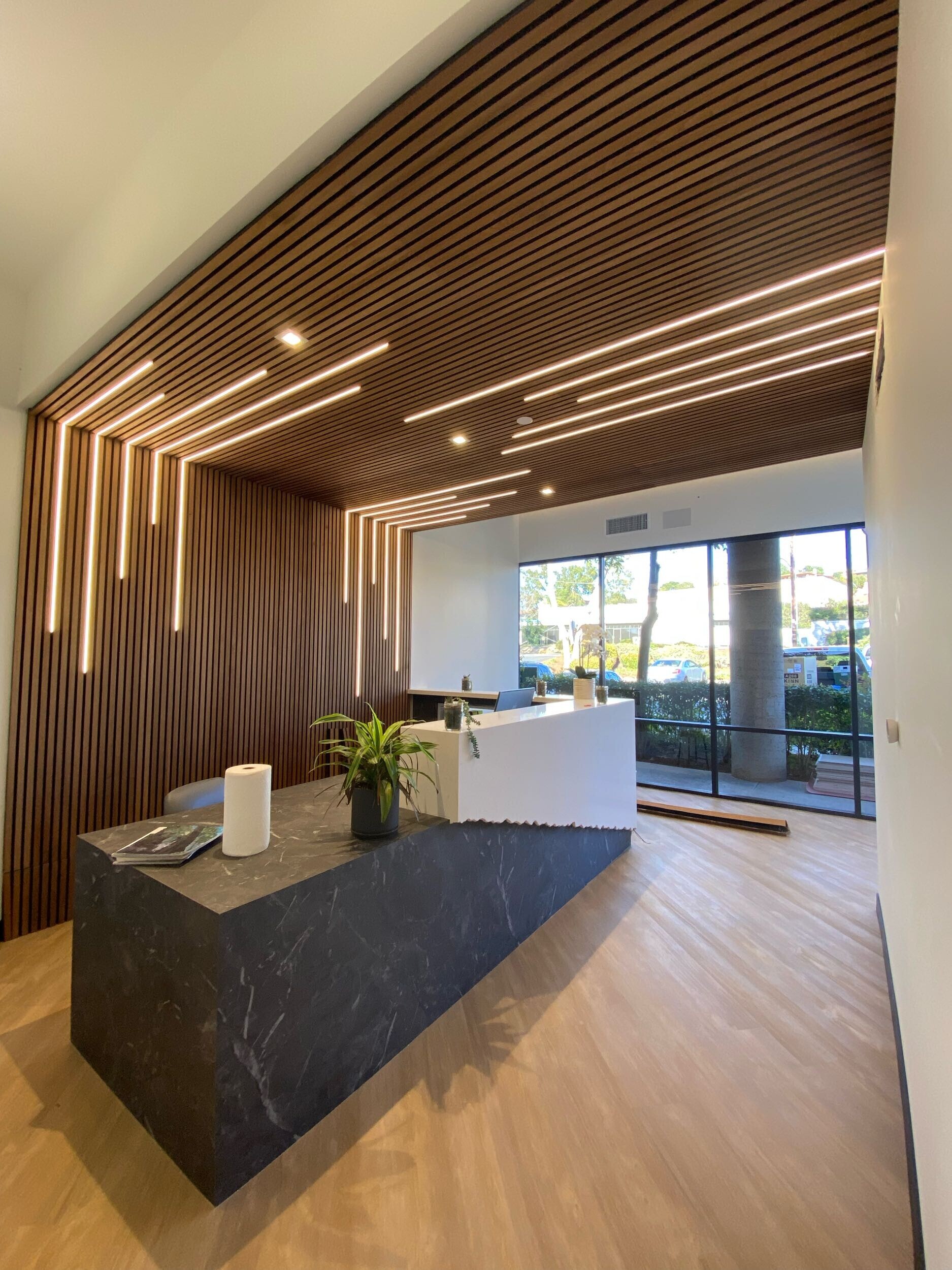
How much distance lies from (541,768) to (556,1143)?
178cm

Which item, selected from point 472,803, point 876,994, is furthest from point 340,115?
point 876,994

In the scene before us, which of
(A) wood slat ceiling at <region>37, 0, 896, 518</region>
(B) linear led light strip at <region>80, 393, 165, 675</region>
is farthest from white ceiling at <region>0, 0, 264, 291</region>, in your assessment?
(B) linear led light strip at <region>80, 393, 165, 675</region>

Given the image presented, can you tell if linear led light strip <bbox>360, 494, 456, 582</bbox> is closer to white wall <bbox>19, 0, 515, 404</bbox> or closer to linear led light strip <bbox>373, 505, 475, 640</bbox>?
linear led light strip <bbox>373, 505, 475, 640</bbox>

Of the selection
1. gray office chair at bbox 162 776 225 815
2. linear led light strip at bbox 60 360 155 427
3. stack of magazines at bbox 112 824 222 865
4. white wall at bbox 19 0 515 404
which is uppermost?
white wall at bbox 19 0 515 404

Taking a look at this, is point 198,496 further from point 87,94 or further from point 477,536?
point 477,536

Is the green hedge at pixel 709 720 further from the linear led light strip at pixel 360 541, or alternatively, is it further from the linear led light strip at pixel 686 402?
the linear led light strip at pixel 686 402

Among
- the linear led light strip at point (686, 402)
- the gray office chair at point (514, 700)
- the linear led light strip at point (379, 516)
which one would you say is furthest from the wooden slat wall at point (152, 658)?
the linear led light strip at point (686, 402)

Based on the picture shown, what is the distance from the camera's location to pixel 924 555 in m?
1.43

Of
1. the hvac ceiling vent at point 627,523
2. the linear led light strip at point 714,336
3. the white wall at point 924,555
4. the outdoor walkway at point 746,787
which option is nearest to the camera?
the white wall at point 924,555

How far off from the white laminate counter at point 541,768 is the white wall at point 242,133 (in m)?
2.40

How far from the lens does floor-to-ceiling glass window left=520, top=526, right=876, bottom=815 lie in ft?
18.1

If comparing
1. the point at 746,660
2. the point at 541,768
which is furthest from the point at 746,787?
the point at 541,768

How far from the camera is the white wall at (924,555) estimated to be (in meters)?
1.11

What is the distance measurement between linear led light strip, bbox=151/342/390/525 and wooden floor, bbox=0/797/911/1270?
339 cm
